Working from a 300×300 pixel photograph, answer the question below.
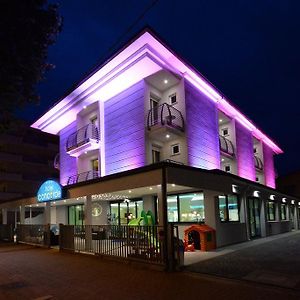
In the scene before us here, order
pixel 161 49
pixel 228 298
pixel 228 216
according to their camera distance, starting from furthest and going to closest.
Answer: pixel 228 216
pixel 161 49
pixel 228 298

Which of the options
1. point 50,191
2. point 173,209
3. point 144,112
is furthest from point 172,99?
point 50,191

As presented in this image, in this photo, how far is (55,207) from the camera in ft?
91.2

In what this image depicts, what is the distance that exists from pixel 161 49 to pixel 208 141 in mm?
6439

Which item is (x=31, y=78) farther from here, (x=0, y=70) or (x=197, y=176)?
(x=197, y=176)

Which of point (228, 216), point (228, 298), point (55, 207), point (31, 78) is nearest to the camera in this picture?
point (228, 298)

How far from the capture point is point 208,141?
810 inches

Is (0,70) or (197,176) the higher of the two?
(0,70)

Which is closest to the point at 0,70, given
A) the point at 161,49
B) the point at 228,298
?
the point at 228,298

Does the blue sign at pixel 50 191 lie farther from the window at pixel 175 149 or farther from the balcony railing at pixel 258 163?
the balcony railing at pixel 258 163

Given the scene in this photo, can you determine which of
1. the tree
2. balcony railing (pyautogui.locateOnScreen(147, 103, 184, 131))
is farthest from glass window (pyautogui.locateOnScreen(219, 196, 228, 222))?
the tree

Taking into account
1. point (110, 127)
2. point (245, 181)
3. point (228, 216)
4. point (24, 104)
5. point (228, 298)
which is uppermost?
point (110, 127)

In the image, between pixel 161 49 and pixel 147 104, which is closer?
pixel 161 49

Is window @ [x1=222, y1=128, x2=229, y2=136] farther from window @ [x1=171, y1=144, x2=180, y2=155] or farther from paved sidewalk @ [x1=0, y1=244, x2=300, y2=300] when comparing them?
paved sidewalk @ [x1=0, y1=244, x2=300, y2=300]

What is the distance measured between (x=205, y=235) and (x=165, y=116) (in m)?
6.43
